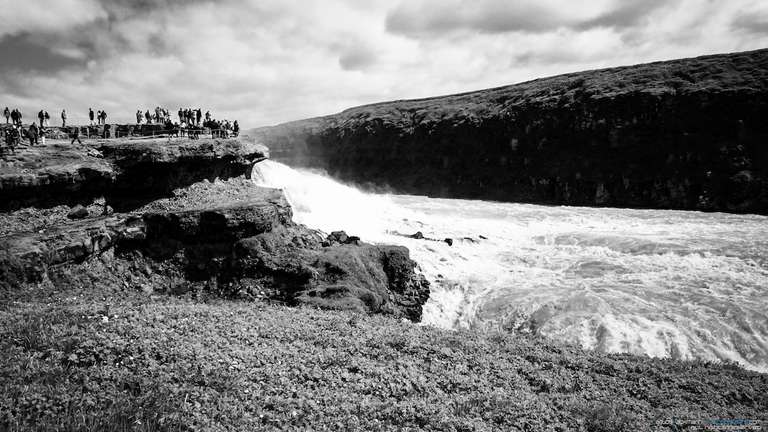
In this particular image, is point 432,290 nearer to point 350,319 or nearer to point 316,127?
point 350,319

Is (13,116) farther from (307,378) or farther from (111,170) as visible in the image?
(307,378)

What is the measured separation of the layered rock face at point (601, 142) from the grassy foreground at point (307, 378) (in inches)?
1780

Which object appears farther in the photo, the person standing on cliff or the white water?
the person standing on cliff

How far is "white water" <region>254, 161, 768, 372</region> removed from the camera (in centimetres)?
1620

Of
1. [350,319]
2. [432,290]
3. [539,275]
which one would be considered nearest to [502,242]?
[539,275]

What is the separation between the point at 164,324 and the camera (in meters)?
10.4

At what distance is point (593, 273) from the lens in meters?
23.2

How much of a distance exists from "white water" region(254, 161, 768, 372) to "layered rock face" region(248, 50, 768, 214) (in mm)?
11127

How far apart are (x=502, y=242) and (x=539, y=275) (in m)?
7.82

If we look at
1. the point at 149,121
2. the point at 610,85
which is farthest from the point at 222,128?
the point at 610,85

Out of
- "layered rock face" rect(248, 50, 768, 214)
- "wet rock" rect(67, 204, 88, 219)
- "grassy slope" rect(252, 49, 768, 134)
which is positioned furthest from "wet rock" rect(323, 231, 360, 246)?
"grassy slope" rect(252, 49, 768, 134)

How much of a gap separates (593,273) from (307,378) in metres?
19.3

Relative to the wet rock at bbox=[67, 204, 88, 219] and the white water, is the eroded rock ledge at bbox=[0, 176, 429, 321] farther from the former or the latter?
the white water

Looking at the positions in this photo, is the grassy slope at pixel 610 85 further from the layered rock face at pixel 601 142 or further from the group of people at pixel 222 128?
the group of people at pixel 222 128
